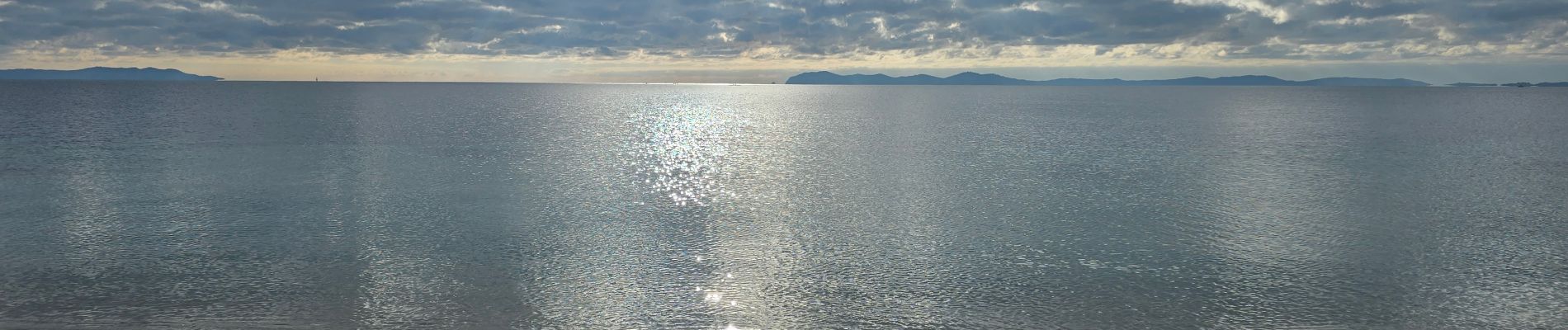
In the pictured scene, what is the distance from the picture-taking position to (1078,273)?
1285 centimetres

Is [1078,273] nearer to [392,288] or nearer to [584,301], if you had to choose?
[584,301]

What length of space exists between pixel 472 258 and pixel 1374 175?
24.2m

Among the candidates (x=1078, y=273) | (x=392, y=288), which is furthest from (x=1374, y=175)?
(x=392, y=288)

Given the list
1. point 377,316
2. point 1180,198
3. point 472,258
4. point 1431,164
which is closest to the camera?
point 377,316

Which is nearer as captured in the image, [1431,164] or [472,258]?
[472,258]

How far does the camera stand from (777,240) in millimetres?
15297

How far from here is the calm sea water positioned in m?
10.8

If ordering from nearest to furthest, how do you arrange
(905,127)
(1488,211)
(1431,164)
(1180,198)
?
1. (1488,211)
2. (1180,198)
3. (1431,164)
4. (905,127)

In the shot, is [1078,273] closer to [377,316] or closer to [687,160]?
[377,316]

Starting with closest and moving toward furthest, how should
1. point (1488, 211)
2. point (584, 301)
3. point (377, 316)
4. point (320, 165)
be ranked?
point (377, 316) < point (584, 301) < point (1488, 211) < point (320, 165)

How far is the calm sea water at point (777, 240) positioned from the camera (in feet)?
35.4

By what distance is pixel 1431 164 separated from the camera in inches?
1196

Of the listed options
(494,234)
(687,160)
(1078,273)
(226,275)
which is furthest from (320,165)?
(1078,273)

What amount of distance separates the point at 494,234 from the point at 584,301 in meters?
5.29
